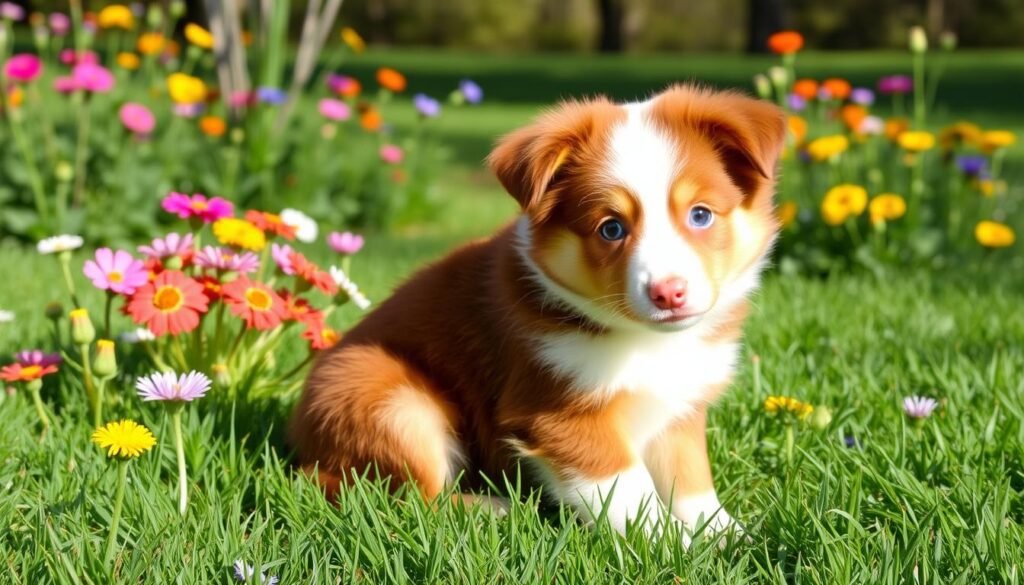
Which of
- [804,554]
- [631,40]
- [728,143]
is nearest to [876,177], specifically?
[728,143]

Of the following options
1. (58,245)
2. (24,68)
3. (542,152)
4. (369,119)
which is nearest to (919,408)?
(542,152)

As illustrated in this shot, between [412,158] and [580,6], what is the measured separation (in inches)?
1244

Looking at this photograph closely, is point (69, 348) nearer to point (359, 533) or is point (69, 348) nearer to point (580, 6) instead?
point (359, 533)

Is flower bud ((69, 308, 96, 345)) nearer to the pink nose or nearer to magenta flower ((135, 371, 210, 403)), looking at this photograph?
magenta flower ((135, 371, 210, 403))

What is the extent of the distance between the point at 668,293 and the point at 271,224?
141 cm

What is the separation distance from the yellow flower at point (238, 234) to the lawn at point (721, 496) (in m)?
0.46

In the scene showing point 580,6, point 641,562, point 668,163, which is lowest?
point 580,6

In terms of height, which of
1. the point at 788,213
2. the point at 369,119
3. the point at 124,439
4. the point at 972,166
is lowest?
the point at 369,119

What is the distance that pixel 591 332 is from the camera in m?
2.67

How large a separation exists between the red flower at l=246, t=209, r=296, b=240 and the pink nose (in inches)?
52.3

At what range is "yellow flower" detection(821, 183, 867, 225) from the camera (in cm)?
523

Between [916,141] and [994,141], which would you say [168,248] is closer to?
[916,141]

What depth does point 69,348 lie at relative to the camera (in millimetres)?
3729

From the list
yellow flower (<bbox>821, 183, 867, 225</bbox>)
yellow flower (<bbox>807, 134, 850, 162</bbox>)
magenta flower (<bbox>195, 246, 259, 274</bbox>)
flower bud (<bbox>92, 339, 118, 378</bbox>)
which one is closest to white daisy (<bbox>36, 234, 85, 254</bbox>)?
magenta flower (<bbox>195, 246, 259, 274</bbox>)
